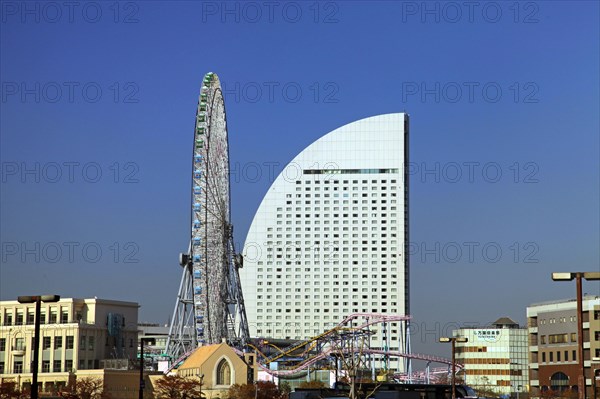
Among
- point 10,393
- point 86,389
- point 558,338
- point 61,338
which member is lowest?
point 86,389

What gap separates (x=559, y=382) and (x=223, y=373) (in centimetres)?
4729

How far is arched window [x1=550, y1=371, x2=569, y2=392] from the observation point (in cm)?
13575

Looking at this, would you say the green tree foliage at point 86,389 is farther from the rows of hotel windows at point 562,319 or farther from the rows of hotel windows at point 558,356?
the rows of hotel windows at point 558,356

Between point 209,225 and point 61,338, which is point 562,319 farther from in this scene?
point 61,338

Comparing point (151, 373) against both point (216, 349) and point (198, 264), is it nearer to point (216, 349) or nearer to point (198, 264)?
point (216, 349)

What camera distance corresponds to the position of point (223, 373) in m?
121

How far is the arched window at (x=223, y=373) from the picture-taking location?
120 m

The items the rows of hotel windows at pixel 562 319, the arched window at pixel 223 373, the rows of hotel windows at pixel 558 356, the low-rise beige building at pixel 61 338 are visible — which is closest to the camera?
the arched window at pixel 223 373

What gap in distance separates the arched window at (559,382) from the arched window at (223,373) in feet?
151

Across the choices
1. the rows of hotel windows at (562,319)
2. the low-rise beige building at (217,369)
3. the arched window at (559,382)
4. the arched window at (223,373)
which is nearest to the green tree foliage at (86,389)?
the low-rise beige building at (217,369)

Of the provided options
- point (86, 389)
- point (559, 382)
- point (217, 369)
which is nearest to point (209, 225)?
point (217, 369)

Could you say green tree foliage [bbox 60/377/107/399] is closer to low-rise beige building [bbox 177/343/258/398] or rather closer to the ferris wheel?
low-rise beige building [bbox 177/343/258/398]

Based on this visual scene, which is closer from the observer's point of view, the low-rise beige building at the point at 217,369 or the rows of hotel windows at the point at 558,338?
the low-rise beige building at the point at 217,369

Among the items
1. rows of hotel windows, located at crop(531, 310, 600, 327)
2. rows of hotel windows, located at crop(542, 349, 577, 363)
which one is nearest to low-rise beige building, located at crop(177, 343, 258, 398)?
rows of hotel windows, located at crop(542, 349, 577, 363)
